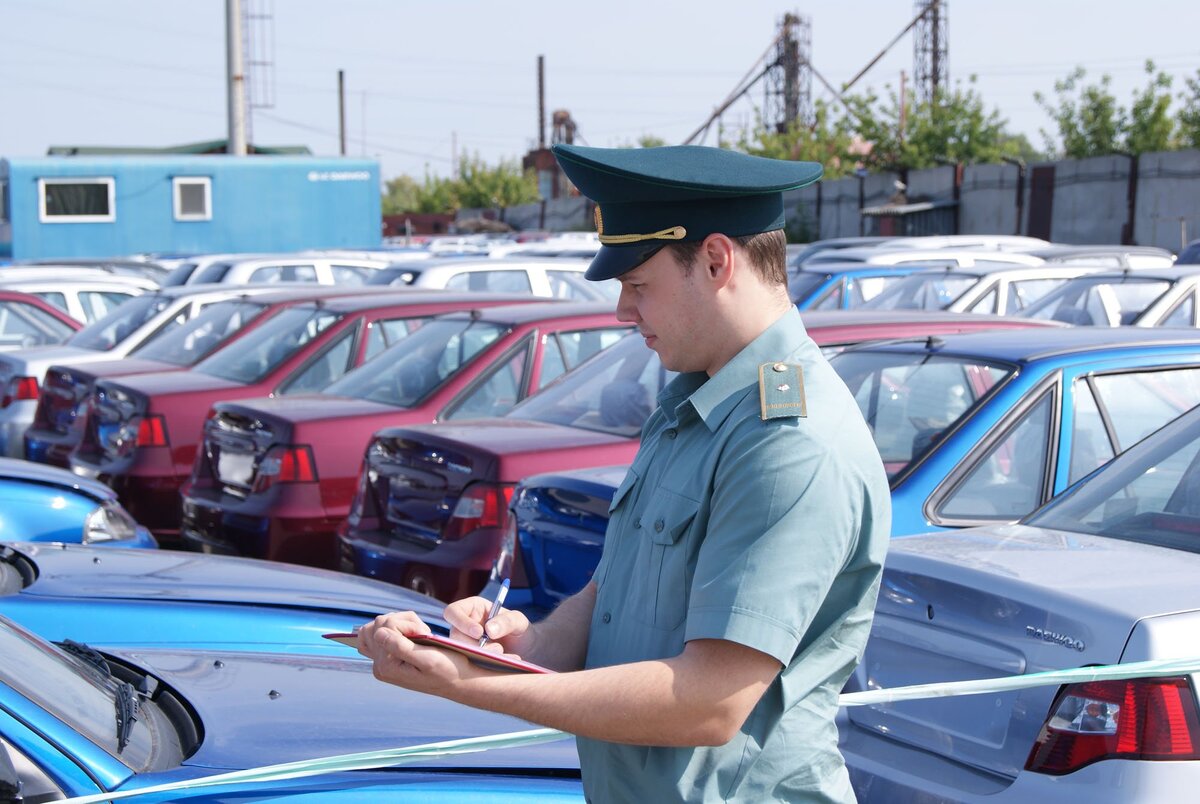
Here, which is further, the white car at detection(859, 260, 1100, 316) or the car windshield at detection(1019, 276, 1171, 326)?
the white car at detection(859, 260, 1100, 316)

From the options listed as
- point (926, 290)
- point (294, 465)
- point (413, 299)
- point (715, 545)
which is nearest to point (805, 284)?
point (926, 290)

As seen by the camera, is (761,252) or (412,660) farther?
(761,252)

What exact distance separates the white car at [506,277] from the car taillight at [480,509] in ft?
22.2

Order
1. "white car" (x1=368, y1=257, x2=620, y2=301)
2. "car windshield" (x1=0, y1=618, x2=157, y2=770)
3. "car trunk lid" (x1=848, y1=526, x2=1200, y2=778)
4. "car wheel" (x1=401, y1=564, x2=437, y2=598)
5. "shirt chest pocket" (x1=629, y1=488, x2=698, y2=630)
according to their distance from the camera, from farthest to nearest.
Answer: "white car" (x1=368, y1=257, x2=620, y2=301)
"car wheel" (x1=401, y1=564, x2=437, y2=598)
"car trunk lid" (x1=848, y1=526, x2=1200, y2=778)
"car windshield" (x1=0, y1=618, x2=157, y2=770)
"shirt chest pocket" (x1=629, y1=488, x2=698, y2=630)

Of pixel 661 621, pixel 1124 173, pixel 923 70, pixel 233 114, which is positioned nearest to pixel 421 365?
pixel 661 621

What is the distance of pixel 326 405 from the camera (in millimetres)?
7469

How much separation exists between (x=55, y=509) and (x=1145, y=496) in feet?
14.9

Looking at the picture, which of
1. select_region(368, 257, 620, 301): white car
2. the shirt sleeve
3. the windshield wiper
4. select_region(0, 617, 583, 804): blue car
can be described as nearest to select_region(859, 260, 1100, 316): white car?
select_region(368, 257, 620, 301): white car

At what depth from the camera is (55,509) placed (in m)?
6.20

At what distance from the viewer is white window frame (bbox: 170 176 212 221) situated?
29.0 meters

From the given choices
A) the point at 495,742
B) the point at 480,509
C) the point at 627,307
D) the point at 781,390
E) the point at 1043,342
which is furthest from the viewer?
the point at 480,509

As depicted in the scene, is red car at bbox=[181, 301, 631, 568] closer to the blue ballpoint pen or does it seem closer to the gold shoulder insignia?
the blue ballpoint pen

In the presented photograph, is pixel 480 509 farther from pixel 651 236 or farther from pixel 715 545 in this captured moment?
pixel 715 545

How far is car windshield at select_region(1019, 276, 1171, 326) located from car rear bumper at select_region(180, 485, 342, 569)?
229 inches
